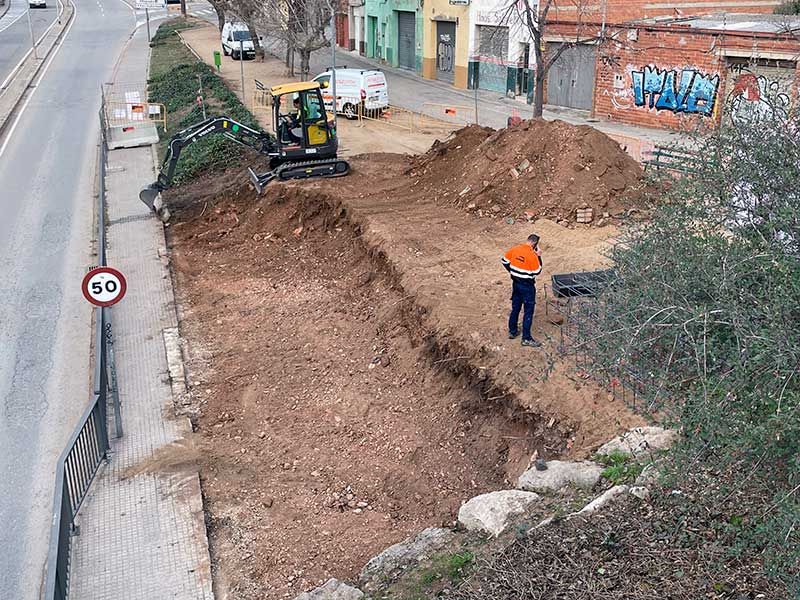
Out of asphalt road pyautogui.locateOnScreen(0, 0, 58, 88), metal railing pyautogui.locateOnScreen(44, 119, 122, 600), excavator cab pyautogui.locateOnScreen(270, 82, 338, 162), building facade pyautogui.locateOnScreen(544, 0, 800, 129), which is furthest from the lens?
asphalt road pyautogui.locateOnScreen(0, 0, 58, 88)

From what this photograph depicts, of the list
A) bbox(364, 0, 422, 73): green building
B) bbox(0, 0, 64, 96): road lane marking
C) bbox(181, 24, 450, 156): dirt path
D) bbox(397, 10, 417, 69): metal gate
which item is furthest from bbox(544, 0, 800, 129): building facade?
bbox(0, 0, 64, 96): road lane marking

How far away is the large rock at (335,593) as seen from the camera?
7512 millimetres

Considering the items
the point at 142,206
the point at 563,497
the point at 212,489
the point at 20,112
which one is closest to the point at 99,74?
the point at 20,112

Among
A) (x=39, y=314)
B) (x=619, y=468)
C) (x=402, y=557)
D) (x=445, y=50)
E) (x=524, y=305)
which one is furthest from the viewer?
(x=445, y=50)

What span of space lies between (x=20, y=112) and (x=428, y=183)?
21353mm

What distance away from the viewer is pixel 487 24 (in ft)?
117

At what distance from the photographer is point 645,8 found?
102 feet

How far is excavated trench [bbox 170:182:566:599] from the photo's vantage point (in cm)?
952

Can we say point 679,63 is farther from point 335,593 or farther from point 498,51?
point 335,593

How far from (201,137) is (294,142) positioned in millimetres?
2289

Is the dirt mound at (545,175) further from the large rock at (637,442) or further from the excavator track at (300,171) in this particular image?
the large rock at (637,442)

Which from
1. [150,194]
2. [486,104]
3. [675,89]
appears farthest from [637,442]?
[486,104]

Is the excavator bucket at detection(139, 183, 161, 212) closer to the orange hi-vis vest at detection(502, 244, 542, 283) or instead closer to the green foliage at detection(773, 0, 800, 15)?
the orange hi-vis vest at detection(502, 244, 542, 283)

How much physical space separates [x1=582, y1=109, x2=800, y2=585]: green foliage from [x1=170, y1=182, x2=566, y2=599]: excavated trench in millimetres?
4015
